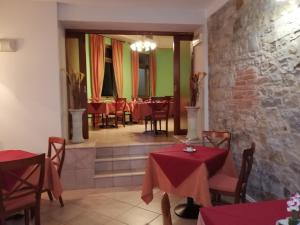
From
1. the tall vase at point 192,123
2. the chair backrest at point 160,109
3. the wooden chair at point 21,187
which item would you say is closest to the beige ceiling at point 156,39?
the chair backrest at point 160,109

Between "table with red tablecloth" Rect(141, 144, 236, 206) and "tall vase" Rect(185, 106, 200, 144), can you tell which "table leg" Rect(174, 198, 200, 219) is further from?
"tall vase" Rect(185, 106, 200, 144)

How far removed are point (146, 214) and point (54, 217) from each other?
Result: 43.8 inches

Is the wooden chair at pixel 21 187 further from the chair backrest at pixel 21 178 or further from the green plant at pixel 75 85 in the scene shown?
the green plant at pixel 75 85

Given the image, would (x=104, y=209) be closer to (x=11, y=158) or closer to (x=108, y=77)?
(x=11, y=158)

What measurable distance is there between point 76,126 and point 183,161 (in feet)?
8.47

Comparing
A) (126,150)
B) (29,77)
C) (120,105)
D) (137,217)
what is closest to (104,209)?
(137,217)

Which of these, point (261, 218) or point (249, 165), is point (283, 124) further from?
point (261, 218)

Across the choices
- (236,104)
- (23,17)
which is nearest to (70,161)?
(23,17)

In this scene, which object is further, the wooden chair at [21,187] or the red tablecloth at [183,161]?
the red tablecloth at [183,161]

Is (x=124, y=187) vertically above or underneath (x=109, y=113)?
underneath

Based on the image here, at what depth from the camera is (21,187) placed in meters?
2.59

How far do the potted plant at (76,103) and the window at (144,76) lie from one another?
527 centimetres

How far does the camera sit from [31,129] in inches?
172

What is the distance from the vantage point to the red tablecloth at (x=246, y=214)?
139cm
